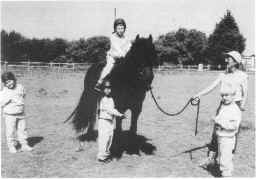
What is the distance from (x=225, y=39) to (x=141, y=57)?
4207 centimetres

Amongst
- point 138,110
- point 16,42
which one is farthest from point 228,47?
point 138,110

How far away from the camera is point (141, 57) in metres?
5.27

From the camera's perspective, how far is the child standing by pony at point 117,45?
5586 mm

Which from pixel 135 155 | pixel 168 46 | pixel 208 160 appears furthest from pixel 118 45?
pixel 168 46

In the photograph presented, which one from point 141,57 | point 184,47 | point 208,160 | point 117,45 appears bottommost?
point 208,160

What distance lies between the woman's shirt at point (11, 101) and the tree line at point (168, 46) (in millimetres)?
2113

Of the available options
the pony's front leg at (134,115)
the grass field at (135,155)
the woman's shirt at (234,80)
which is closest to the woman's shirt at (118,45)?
the pony's front leg at (134,115)

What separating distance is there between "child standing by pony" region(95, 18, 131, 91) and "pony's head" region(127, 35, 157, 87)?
333 mm

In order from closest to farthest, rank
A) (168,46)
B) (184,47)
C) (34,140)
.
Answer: (34,140) < (184,47) < (168,46)

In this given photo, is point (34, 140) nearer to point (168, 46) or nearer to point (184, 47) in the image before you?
point (184, 47)

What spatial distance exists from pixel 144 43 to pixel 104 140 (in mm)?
2002

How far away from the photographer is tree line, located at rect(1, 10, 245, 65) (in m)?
40.2

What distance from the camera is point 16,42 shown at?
40.8m

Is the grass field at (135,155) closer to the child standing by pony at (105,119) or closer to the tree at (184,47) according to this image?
the child standing by pony at (105,119)
